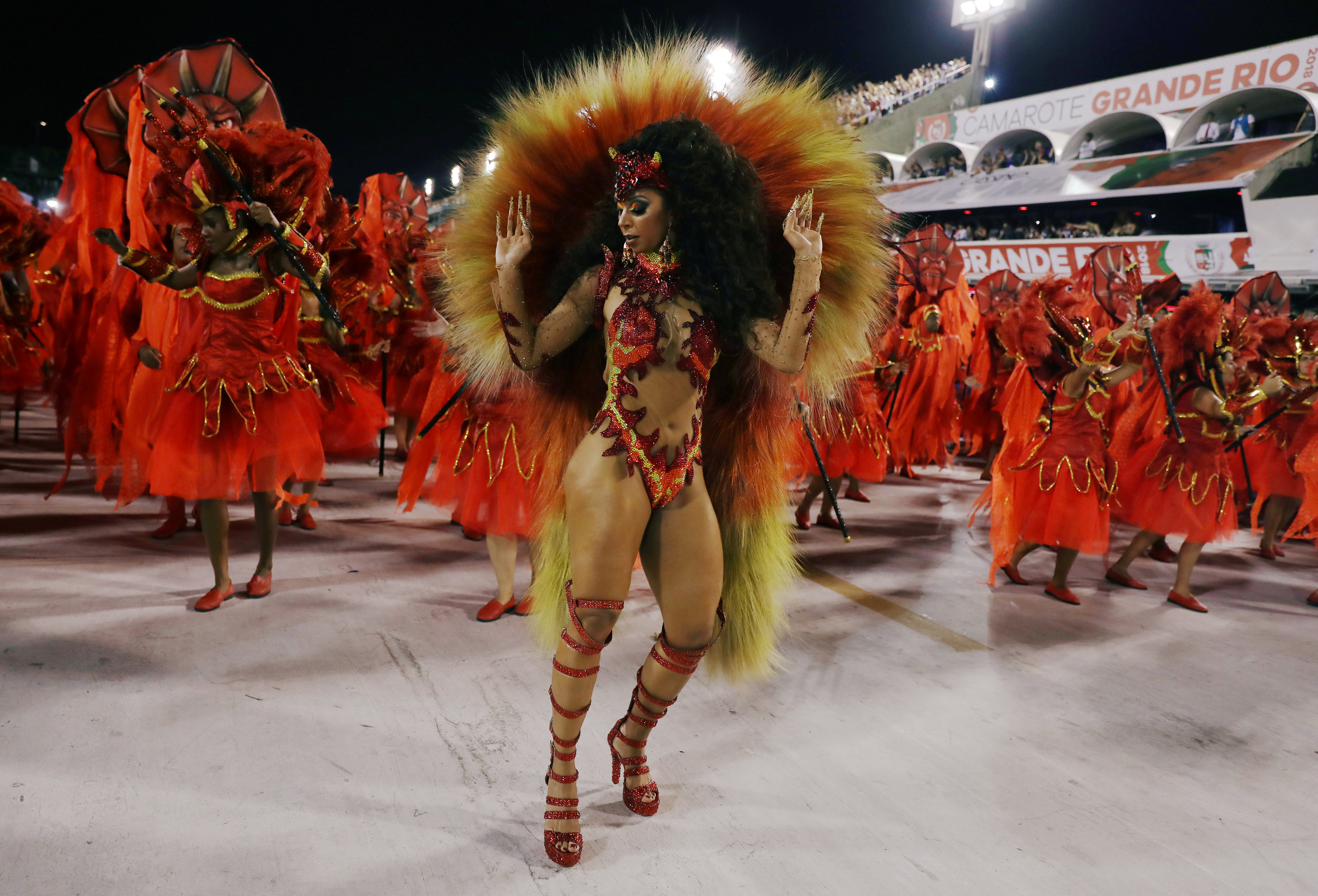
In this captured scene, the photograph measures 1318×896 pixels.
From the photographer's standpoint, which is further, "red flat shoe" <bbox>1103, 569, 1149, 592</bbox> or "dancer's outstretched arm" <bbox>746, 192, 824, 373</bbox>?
"red flat shoe" <bbox>1103, 569, 1149, 592</bbox>

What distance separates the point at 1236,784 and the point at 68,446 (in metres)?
6.42

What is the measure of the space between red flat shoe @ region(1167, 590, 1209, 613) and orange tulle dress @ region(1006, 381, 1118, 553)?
0.66 m

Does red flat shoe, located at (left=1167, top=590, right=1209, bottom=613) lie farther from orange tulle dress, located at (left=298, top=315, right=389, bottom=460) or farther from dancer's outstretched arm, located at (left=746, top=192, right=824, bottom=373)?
orange tulle dress, located at (left=298, top=315, right=389, bottom=460)

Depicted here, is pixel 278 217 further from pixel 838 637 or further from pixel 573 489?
pixel 838 637

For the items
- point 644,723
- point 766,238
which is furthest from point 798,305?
point 644,723

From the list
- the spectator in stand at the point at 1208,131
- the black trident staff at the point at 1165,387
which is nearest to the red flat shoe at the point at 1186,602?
the black trident staff at the point at 1165,387

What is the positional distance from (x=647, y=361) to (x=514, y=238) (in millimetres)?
512

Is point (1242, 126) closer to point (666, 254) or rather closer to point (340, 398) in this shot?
point (340, 398)

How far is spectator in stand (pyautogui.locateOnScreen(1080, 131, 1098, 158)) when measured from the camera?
1725cm

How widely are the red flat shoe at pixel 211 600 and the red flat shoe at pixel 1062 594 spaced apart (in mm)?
4495

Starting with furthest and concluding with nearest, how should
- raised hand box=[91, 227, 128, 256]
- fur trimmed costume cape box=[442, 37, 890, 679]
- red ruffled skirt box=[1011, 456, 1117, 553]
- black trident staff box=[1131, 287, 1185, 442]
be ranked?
1. black trident staff box=[1131, 287, 1185, 442]
2. red ruffled skirt box=[1011, 456, 1117, 553]
3. raised hand box=[91, 227, 128, 256]
4. fur trimmed costume cape box=[442, 37, 890, 679]

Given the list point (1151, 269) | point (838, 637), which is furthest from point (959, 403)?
point (1151, 269)

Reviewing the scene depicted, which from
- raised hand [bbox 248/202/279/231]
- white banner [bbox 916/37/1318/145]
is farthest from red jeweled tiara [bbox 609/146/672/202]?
white banner [bbox 916/37/1318/145]

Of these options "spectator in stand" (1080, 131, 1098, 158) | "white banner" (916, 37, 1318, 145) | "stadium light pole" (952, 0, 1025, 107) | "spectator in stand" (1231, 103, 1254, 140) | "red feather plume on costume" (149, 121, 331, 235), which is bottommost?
"red feather plume on costume" (149, 121, 331, 235)
